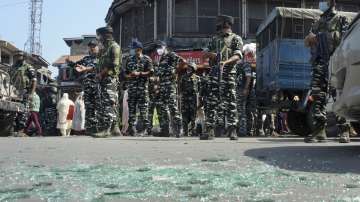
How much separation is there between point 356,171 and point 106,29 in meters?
5.97

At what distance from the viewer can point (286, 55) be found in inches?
609

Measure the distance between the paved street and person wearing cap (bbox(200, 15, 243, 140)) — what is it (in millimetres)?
2514

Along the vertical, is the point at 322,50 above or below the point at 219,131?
above

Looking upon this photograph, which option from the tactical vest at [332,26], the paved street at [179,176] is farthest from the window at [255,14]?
the paved street at [179,176]

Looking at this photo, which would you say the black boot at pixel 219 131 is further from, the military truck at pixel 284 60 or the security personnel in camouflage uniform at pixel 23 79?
the security personnel in camouflage uniform at pixel 23 79

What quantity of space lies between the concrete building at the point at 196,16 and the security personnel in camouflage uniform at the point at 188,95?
11.2 meters

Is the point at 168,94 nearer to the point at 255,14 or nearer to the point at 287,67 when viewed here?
the point at 287,67

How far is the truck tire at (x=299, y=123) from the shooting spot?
35.2ft

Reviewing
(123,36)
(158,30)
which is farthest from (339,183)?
(123,36)

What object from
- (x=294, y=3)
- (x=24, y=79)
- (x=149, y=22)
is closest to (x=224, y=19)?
(x=24, y=79)

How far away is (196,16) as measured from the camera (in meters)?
23.6

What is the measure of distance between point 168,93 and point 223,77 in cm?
248

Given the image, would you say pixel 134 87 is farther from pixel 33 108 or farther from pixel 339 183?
pixel 339 183

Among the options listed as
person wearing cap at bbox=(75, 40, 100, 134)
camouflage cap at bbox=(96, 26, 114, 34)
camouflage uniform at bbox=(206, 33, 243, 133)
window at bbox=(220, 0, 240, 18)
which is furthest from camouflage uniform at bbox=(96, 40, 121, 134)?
window at bbox=(220, 0, 240, 18)
